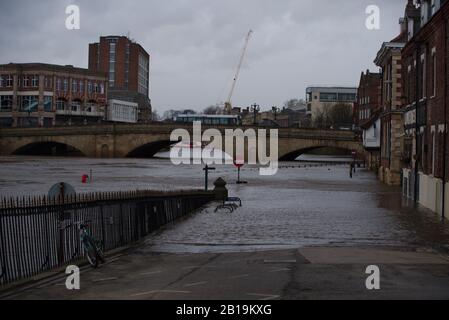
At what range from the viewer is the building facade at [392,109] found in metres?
47.2

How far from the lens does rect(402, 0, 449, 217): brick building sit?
27.0 metres

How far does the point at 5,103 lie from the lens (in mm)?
133750

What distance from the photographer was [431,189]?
30234 mm

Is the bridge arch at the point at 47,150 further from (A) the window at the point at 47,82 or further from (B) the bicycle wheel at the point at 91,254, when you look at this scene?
(B) the bicycle wheel at the point at 91,254

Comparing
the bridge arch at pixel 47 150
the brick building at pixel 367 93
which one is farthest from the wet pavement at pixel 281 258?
the bridge arch at pixel 47 150

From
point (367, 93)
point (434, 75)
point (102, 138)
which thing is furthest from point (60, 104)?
point (434, 75)

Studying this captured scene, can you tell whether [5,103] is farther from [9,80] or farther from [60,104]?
[60,104]

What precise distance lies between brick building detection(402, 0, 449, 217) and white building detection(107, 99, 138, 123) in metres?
116

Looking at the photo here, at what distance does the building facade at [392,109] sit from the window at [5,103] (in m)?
94.8

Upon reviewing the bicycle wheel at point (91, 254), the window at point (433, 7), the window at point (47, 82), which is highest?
the window at point (47, 82)

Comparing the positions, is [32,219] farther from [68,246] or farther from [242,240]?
[242,240]

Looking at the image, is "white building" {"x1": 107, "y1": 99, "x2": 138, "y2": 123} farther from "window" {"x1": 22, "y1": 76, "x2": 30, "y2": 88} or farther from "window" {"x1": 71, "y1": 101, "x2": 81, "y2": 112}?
"window" {"x1": 22, "y1": 76, "x2": 30, "y2": 88}
